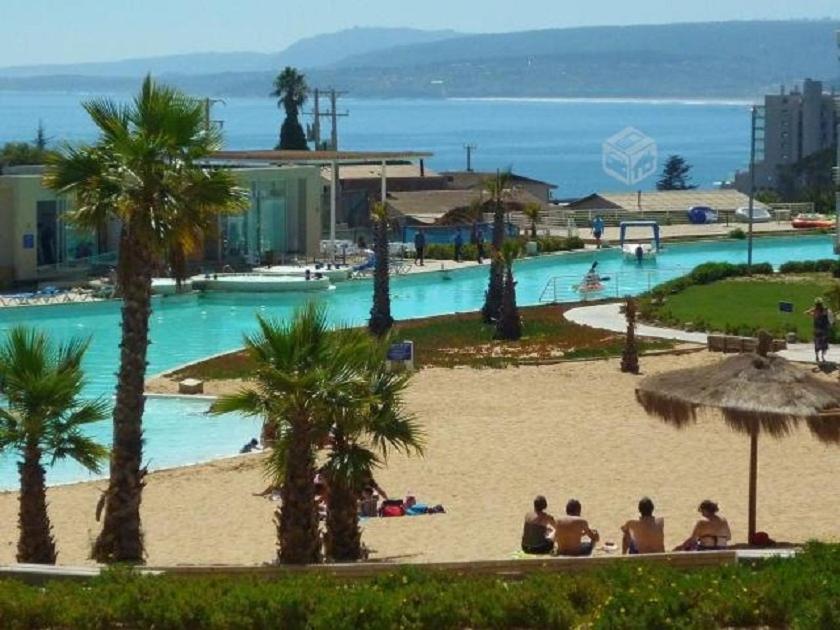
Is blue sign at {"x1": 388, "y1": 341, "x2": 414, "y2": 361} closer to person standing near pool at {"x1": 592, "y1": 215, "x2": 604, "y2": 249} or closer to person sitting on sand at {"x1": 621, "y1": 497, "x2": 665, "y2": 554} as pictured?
person sitting on sand at {"x1": 621, "y1": 497, "x2": 665, "y2": 554}

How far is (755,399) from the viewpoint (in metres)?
16.3

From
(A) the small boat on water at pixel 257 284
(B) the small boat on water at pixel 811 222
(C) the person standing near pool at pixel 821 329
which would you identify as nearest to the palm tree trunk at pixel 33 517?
(C) the person standing near pool at pixel 821 329

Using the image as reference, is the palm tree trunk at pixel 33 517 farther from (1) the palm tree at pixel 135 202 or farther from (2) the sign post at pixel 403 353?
(2) the sign post at pixel 403 353

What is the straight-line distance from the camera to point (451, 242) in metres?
54.2

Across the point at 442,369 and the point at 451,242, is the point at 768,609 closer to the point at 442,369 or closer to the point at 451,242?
the point at 442,369

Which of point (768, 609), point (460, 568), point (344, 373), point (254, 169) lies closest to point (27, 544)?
point (344, 373)

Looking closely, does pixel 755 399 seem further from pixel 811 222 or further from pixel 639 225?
pixel 811 222

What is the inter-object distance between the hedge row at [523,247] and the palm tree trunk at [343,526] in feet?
111

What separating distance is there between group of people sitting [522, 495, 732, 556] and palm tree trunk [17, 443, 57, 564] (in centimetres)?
396

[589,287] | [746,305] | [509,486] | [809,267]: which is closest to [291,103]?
[809,267]

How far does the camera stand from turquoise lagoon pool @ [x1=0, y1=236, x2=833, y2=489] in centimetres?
2456

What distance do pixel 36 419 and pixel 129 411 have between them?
30.6 inches

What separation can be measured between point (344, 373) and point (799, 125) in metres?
113

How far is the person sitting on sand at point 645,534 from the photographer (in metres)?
14.7
